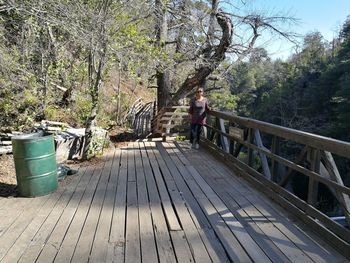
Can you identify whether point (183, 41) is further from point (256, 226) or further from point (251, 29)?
point (256, 226)

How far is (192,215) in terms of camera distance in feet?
12.2

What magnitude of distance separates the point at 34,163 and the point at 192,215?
2109mm

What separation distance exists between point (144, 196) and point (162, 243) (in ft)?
4.33

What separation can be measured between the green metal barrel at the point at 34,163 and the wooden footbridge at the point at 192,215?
6.6 inches

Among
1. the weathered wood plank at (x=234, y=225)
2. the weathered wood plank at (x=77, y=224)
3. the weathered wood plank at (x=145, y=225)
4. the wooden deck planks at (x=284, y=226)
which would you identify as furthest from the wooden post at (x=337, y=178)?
the weathered wood plank at (x=77, y=224)

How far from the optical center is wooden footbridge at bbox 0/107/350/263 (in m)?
2.90

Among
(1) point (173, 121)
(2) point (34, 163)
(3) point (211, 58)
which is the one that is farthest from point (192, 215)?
(3) point (211, 58)

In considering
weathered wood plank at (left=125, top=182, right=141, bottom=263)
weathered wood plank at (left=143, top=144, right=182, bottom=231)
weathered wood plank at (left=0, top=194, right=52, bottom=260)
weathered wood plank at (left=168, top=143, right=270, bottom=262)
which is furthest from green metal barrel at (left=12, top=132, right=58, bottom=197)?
weathered wood plank at (left=168, top=143, right=270, bottom=262)

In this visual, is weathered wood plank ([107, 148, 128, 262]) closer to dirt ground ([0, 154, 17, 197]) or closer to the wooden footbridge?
the wooden footbridge

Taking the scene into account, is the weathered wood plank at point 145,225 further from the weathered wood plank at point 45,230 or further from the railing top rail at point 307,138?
the railing top rail at point 307,138

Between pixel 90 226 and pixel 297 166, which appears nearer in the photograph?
pixel 90 226

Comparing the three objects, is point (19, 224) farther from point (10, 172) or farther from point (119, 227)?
point (10, 172)

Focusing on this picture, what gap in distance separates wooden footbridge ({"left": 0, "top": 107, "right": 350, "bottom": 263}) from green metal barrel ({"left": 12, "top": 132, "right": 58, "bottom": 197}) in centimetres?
17

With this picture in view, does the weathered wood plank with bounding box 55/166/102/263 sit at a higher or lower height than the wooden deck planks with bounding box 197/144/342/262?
lower
